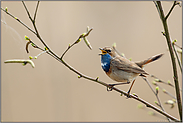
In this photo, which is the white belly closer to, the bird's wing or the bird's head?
the bird's wing

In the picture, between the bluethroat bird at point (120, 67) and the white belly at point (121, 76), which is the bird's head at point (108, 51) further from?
the white belly at point (121, 76)

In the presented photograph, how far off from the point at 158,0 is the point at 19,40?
569 millimetres

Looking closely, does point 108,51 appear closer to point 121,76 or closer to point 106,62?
point 106,62

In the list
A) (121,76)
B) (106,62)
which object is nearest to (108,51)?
(106,62)

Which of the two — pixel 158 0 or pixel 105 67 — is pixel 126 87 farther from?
pixel 158 0

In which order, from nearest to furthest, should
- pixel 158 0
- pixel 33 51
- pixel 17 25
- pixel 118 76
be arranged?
pixel 158 0 → pixel 118 76 → pixel 17 25 → pixel 33 51

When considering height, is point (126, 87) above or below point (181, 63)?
below

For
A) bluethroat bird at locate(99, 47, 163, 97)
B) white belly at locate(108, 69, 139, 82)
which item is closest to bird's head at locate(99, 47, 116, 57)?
bluethroat bird at locate(99, 47, 163, 97)

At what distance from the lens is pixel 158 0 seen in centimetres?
63

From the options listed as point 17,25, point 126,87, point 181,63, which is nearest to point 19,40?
point 181,63

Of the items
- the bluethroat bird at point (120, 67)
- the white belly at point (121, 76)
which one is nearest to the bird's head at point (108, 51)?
the bluethroat bird at point (120, 67)

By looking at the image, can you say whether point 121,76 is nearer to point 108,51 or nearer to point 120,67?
point 120,67

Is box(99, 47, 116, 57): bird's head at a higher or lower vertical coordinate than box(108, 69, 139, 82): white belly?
higher

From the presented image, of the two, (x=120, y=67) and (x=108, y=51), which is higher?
(x=108, y=51)
